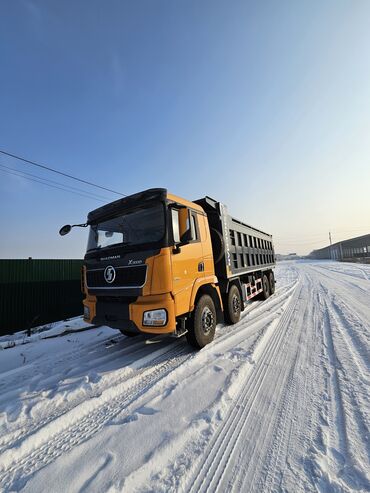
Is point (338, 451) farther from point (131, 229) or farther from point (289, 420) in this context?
point (131, 229)

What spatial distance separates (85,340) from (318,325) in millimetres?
5419

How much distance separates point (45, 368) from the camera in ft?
13.2

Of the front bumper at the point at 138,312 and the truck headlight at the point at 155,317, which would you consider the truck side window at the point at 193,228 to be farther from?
the truck headlight at the point at 155,317

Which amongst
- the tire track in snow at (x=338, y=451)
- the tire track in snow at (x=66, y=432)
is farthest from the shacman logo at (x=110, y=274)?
the tire track in snow at (x=338, y=451)

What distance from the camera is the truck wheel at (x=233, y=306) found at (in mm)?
5824

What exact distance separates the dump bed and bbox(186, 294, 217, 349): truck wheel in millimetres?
1103

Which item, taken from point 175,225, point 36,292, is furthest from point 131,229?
point 36,292

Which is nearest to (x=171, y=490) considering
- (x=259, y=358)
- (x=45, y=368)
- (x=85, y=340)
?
(x=259, y=358)

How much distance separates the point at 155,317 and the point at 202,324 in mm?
1208

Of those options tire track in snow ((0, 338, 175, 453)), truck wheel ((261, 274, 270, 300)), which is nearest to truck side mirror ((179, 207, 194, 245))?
tire track in snow ((0, 338, 175, 453))

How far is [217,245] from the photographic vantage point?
5824 mm

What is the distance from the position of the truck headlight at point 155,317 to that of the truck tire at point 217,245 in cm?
243

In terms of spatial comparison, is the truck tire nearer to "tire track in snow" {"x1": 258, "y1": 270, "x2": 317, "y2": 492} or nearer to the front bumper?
the front bumper

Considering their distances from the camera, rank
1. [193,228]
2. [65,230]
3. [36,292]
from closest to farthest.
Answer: [193,228] < [65,230] < [36,292]
